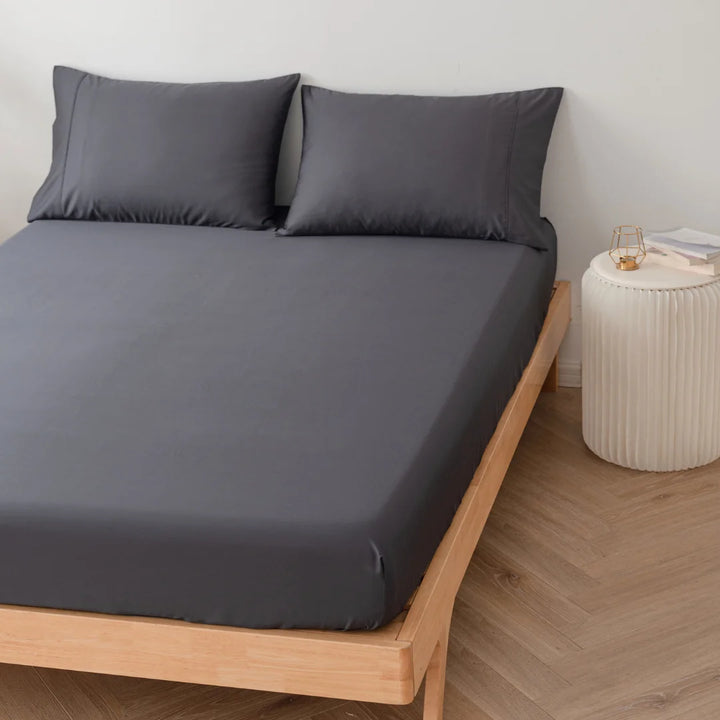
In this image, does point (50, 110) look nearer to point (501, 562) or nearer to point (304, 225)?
point (304, 225)

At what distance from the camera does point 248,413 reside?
97.3 inches

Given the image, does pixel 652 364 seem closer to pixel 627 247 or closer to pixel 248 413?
pixel 627 247

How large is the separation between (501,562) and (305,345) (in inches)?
27.3

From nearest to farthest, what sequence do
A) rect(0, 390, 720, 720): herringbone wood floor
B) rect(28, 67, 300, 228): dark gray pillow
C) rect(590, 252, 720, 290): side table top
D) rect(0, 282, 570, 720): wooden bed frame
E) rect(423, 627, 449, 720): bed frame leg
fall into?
1. rect(0, 282, 570, 720): wooden bed frame
2. rect(423, 627, 449, 720): bed frame leg
3. rect(0, 390, 720, 720): herringbone wood floor
4. rect(590, 252, 720, 290): side table top
5. rect(28, 67, 300, 228): dark gray pillow

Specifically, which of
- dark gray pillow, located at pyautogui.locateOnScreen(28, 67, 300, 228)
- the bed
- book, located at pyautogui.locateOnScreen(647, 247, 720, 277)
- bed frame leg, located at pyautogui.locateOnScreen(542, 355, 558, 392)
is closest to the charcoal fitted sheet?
the bed

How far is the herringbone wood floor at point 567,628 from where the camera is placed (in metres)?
2.45

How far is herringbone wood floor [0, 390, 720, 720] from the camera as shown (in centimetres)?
245

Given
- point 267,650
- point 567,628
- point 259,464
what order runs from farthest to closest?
point 567,628 → point 259,464 → point 267,650

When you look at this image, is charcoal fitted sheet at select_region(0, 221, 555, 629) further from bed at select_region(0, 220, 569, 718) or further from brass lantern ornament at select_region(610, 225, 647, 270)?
brass lantern ornament at select_region(610, 225, 647, 270)

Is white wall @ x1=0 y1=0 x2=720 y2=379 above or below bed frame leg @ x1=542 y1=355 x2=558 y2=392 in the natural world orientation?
above

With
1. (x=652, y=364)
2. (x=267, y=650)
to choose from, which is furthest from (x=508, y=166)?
(x=267, y=650)

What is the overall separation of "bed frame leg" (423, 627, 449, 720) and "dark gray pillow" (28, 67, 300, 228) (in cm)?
161

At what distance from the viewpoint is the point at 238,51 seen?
144 inches

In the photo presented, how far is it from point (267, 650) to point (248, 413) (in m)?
0.53
